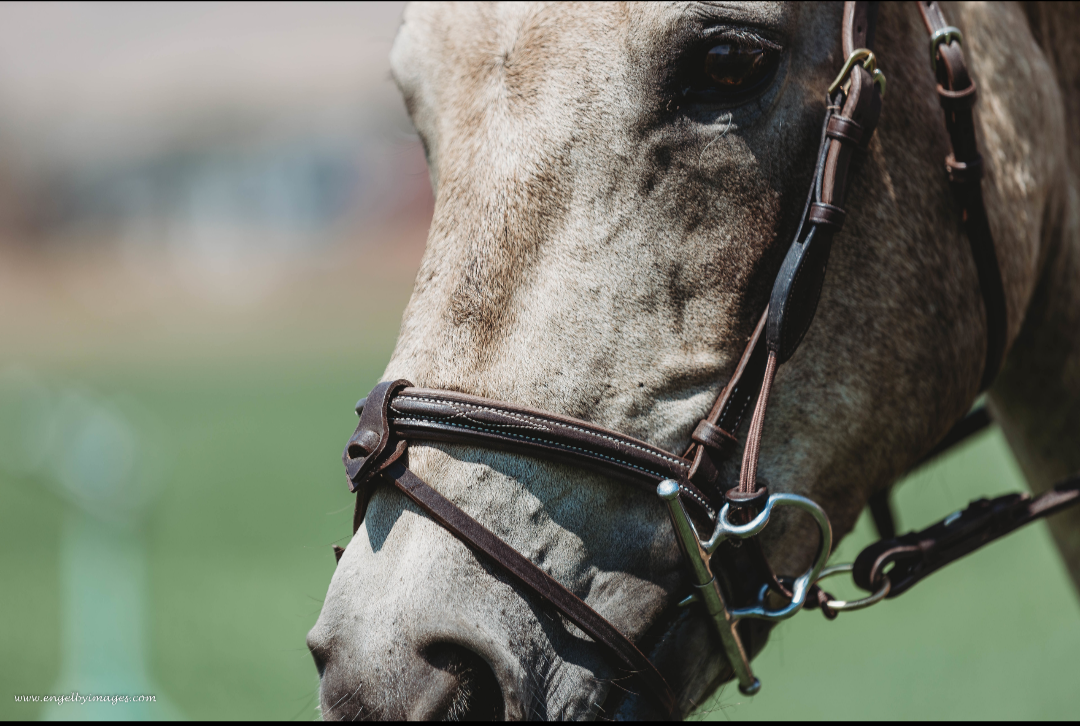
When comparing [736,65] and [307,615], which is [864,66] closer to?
[736,65]

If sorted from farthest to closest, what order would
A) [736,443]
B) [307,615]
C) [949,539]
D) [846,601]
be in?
[307,615], [949,539], [846,601], [736,443]

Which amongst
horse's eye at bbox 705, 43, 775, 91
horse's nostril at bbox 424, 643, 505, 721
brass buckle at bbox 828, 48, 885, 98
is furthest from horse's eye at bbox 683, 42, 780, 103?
horse's nostril at bbox 424, 643, 505, 721

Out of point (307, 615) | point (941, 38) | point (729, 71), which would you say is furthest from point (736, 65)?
point (307, 615)

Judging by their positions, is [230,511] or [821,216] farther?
[230,511]

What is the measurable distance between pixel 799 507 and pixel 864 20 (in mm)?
1097

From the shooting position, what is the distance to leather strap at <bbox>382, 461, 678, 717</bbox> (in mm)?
1533

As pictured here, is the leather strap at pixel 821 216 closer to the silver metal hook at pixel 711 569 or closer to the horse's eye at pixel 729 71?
the horse's eye at pixel 729 71

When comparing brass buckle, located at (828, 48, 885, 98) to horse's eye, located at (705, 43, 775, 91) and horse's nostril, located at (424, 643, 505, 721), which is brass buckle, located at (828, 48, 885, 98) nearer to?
horse's eye, located at (705, 43, 775, 91)

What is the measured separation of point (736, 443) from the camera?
5.58 feet

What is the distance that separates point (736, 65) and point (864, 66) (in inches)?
12.2

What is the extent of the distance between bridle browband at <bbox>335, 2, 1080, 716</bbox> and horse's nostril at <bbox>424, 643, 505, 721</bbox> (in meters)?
0.18

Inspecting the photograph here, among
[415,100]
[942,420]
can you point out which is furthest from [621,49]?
[942,420]

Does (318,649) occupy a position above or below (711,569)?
below

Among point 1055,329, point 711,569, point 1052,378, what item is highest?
point 1055,329
